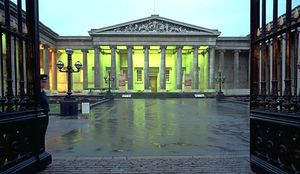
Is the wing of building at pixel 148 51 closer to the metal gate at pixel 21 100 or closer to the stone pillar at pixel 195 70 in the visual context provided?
the stone pillar at pixel 195 70

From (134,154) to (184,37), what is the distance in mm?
53990

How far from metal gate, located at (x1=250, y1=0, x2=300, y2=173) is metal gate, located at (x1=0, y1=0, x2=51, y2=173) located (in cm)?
420

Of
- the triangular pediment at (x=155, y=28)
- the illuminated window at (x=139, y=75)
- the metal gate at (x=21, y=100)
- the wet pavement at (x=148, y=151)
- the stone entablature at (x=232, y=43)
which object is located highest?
the triangular pediment at (x=155, y=28)

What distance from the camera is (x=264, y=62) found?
4895 millimetres

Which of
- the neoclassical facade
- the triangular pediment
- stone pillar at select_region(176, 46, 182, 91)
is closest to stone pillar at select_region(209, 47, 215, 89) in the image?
the neoclassical facade

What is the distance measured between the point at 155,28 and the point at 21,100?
55745 millimetres

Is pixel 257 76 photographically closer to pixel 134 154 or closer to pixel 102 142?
pixel 134 154

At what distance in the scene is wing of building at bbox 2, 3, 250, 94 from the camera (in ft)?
189

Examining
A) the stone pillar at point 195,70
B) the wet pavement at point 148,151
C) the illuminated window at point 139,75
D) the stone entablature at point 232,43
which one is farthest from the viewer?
the illuminated window at point 139,75

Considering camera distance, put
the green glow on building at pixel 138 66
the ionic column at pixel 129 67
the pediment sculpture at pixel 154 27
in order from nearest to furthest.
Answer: the ionic column at pixel 129 67 < the pediment sculpture at pixel 154 27 < the green glow on building at pixel 138 66

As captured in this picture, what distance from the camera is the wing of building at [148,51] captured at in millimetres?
57719

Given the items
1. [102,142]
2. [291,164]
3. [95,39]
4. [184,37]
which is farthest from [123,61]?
[291,164]

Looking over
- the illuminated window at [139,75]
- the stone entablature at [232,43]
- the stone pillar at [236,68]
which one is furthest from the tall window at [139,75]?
the stone pillar at [236,68]

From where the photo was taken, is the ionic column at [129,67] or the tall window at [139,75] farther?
the tall window at [139,75]
